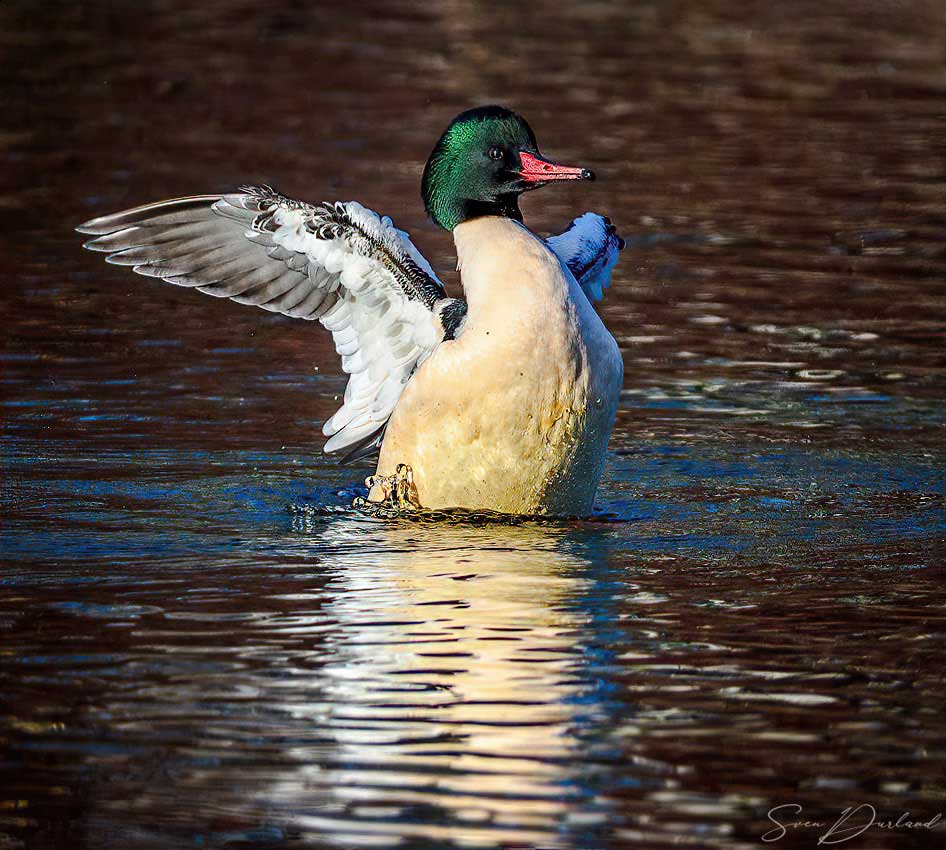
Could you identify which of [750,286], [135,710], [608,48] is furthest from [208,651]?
[608,48]

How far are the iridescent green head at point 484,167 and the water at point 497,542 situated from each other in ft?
4.58

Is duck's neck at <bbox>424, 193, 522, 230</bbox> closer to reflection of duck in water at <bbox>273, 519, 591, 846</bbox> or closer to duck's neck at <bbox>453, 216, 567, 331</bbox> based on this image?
duck's neck at <bbox>453, 216, 567, 331</bbox>

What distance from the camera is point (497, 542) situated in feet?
25.8

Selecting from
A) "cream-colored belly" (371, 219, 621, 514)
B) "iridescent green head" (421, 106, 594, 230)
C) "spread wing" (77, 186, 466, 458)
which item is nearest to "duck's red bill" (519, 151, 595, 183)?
"iridescent green head" (421, 106, 594, 230)

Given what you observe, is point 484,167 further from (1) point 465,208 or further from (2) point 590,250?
(2) point 590,250

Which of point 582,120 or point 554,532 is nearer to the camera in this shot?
point 554,532

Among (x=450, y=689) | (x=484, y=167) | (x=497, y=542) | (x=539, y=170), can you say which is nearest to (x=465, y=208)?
(x=484, y=167)

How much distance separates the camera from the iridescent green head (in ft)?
27.2

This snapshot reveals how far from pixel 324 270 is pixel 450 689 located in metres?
3.11

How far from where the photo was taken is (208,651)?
6309 millimetres

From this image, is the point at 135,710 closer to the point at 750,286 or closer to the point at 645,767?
the point at 645,767

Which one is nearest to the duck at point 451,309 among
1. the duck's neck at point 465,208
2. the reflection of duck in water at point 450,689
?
the duck's neck at point 465,208

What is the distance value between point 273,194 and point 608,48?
15.0 meters

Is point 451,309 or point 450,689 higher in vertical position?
point 451,309
